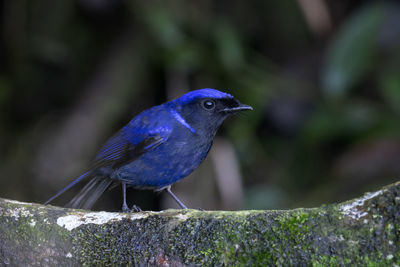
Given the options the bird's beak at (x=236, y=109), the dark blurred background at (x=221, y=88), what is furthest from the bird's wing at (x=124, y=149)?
the dark blurred background at (x=221, y=88)

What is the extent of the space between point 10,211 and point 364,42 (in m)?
3.75

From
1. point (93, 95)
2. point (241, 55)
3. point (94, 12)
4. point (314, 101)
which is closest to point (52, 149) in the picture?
point (93, 95)

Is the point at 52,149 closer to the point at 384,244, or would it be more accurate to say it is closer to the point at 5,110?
the point at 5,110

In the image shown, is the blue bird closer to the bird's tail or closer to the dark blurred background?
the bird's tail

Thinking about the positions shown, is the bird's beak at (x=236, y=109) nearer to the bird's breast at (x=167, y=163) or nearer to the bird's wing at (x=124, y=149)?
the bird's breast at (x=167, y=163)

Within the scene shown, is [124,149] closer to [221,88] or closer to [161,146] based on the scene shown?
[161,146]

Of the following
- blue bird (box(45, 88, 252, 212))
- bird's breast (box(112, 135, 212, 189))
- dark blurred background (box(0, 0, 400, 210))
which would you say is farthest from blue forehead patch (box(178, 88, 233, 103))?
dark blurred background (box(0, 0, 400, 210))

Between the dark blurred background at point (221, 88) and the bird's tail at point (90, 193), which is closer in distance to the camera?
the bird's tail at point (90, 193)

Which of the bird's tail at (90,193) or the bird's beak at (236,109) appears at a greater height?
the bird's beak at (236,109)

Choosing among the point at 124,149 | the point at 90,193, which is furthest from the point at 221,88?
the point at 90,193

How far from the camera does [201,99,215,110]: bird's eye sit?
3631mm

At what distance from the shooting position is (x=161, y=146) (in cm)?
355

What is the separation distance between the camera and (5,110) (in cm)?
579

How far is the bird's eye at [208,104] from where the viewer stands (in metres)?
3.63
